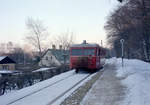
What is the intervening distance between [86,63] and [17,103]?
14.3m

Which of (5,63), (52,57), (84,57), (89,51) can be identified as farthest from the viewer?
(52,57)

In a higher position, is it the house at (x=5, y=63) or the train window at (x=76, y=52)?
the train window at (x=76, y=52)

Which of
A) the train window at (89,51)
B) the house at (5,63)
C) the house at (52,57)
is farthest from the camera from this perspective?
the house at (52,57)

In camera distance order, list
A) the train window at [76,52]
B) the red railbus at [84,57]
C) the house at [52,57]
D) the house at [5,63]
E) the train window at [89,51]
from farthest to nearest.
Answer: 1. the house at [52,57]
2. the house at [5,63]
3. the train window at [76,52]
4. the train window at [89,51]
5. the red railbus at [84,57]

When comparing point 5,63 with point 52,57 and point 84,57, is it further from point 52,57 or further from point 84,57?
point 84,57

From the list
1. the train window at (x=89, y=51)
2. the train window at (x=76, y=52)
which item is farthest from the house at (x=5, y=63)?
the train window at (x=89, y=51)

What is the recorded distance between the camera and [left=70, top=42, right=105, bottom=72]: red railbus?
23.2 meters

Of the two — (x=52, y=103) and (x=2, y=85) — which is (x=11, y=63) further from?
(x=52, y=103)

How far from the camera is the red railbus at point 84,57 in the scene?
76.0 ft

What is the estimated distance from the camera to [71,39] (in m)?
66.4

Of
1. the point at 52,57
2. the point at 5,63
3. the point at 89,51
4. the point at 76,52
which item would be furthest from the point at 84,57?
the point at 52,57

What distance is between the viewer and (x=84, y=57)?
23391mm

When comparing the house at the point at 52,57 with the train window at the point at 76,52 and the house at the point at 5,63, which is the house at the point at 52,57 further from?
the train window at the point at 76,52

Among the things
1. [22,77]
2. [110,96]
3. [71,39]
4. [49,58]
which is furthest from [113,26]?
[110,96]
